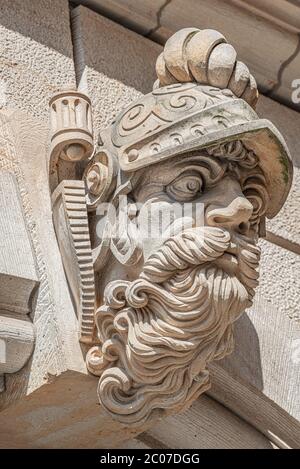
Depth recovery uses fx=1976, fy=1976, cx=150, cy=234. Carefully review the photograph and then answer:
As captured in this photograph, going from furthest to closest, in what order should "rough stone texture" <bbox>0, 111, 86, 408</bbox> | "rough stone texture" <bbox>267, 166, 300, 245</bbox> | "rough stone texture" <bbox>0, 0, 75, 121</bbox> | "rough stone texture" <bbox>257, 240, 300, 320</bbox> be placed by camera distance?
1. "rough stone texture" <bbox>267, 166, 300, 245</bbox>
2. "rough stone texture" <bbox>257, 240, 300, 320</bbox>
3. "rough stone texture" <bbox>0, 0, 75, 121</bbox>
4. "rough stone texture" <bbox>0, 111, 86, 408</bbox>

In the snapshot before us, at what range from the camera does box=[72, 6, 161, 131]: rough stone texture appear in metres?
3.61

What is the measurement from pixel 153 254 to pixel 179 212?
0.09m

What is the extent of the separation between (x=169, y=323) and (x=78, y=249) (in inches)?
8.9

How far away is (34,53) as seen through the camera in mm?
3576

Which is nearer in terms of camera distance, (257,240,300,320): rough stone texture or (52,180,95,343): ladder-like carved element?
(52,180,95,343): ladder-like carved element

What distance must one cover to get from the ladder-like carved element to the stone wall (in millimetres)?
80

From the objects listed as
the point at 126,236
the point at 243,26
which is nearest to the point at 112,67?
the point at 243,26

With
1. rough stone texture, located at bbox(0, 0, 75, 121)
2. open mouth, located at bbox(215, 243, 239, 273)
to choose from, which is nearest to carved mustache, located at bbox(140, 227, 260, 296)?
open mouth, located at bbox(215, 243, 239, 273)

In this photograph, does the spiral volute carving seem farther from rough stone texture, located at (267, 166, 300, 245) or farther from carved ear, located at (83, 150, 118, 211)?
rough stone texture, located at (267, 166, 300, 245)

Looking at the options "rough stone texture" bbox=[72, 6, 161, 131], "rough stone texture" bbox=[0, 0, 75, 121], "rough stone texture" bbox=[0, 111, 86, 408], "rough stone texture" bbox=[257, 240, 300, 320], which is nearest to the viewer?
"rough stone texture" bbox=[0, 111, 86, 408]

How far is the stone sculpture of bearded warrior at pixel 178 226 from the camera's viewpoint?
3152mm

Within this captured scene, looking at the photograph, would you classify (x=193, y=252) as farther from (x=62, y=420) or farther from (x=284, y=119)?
(x=284, y=119)

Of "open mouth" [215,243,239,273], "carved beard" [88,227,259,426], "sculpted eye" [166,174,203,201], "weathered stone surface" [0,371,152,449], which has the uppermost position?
"sculpted eye" [166,174,203,201]

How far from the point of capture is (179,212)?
321 cm
